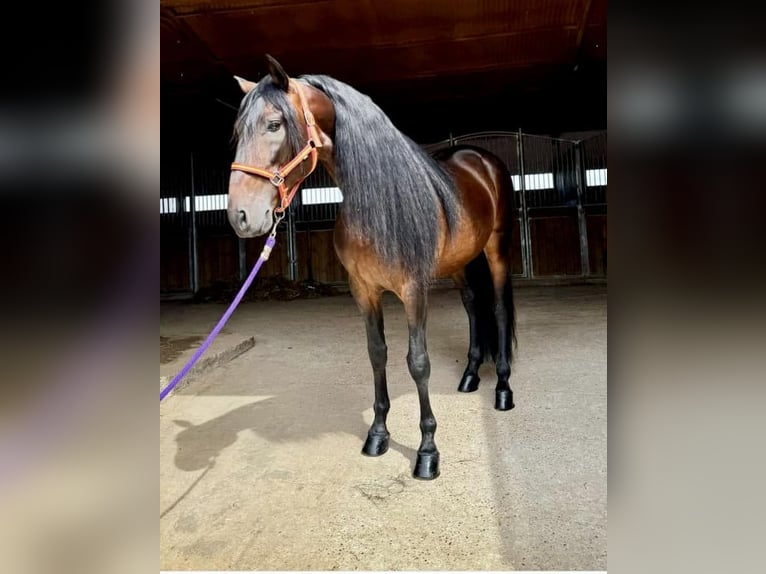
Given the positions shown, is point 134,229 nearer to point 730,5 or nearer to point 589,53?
point 730,5

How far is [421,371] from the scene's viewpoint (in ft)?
5.47

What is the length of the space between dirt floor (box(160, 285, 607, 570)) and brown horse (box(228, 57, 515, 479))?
226mm

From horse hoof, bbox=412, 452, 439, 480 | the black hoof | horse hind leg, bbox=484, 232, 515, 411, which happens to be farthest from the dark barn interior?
horse hoof, bbox=412, 452, 439, 480

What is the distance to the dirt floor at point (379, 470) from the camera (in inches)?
Result: 46.3

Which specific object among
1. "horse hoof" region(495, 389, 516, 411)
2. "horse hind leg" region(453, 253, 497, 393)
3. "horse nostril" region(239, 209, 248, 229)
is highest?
"horse nostril" region(239, 209, 248, 229)

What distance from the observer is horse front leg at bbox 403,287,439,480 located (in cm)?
158

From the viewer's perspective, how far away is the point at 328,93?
148cm

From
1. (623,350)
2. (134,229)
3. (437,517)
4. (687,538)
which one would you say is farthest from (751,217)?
(437,517)

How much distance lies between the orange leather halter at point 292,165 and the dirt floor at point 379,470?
0.99m

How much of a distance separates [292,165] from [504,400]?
160 cm

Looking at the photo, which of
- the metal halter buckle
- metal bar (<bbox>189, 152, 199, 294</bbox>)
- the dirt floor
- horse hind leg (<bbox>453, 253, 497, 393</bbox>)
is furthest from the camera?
metal bar (<bbox>189, 152, 199, 294</bbox>)

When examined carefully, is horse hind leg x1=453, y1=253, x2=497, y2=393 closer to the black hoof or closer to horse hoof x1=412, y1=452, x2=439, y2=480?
the black hoof

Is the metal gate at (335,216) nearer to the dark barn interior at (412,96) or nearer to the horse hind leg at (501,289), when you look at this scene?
the dark barn interior at (412,96)

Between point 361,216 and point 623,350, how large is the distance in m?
1.14
